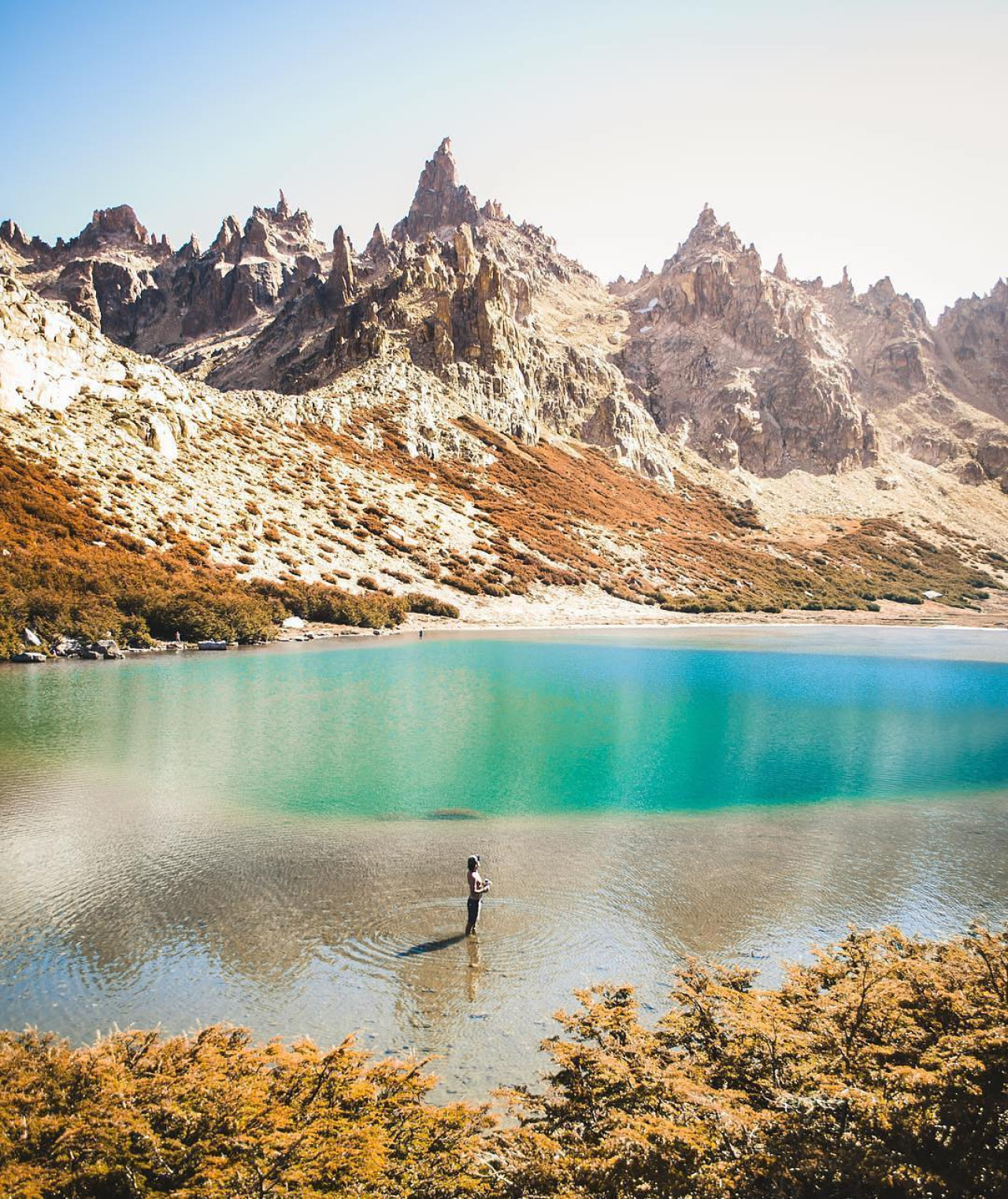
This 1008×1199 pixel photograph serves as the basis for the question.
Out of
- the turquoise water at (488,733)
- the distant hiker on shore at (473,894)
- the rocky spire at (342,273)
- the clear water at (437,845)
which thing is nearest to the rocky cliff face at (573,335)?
the rocky spire at (342,273)

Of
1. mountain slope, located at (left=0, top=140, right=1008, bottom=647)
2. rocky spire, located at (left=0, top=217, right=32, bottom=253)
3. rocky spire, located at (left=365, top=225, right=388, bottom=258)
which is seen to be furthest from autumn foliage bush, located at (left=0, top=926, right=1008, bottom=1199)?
rocky spire, located at (left=0, top=217, right=32, bottom=253)

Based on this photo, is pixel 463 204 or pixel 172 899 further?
pixel 463 204

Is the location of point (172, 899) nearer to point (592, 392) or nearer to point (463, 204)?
point (592, 392)

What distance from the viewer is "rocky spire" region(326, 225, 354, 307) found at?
130488mm

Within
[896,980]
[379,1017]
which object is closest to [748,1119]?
[896,980]

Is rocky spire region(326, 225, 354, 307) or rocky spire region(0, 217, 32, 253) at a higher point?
rocky spire region(0, 217, 32, 253)

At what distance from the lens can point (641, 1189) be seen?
471 cm

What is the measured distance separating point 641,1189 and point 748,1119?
99 centimetres

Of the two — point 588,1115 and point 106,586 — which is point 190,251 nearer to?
point 106,586

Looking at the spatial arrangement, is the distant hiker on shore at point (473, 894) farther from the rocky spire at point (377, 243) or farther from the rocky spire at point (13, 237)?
the rocky spire at point (13, 237)

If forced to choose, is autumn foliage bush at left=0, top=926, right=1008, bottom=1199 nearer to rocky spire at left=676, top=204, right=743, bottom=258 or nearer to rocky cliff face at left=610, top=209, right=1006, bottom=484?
rocky cliff face at left=610, top=209, right=1006, bottom=484

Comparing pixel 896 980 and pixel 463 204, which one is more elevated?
pixel 463 204

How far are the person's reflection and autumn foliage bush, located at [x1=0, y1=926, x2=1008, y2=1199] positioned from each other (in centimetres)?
187

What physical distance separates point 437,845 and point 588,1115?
789 centimetres
